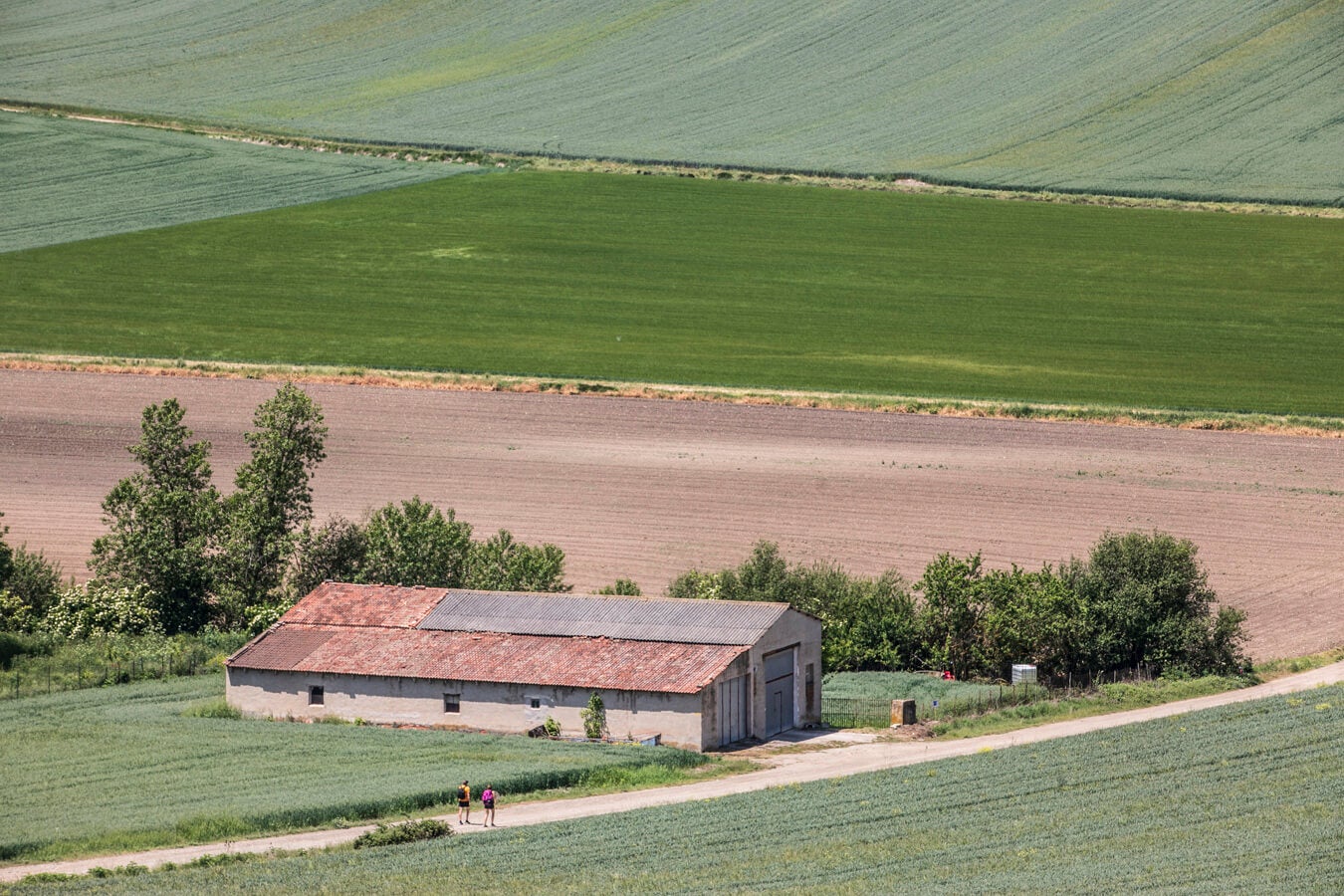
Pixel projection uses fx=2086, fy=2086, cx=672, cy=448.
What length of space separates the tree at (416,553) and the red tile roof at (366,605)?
2990 millimetres

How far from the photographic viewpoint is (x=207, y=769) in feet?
181

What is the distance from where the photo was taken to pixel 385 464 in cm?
8662

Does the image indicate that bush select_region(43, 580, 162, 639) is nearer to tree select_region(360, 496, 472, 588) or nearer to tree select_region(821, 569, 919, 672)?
tree select_region(360, 496, 472, 588)

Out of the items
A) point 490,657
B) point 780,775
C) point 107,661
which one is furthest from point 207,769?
point 107,661

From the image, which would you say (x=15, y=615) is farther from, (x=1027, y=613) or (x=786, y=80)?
(x=786, y=80)

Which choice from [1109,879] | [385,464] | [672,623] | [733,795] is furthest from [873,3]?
[1109,879]

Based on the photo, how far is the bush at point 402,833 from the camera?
4716cm

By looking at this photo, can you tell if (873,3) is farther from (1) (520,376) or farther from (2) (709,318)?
(1) (520,376)

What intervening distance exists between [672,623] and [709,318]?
147ft

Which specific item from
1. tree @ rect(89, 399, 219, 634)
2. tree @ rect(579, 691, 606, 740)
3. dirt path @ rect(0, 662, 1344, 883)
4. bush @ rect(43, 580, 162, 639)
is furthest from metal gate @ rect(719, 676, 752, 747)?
bush @ rect(43, 580, 162, 639)

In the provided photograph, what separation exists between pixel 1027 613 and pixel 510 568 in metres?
18.0

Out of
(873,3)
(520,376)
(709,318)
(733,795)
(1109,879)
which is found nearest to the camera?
(1109,879)

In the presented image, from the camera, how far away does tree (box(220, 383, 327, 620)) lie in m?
74.3

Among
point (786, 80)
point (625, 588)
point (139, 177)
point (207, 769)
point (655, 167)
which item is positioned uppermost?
point (786, 80)
